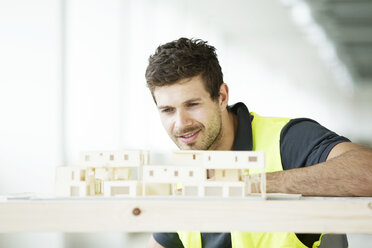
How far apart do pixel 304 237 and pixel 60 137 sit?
334cm

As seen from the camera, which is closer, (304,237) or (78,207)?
(78,207)

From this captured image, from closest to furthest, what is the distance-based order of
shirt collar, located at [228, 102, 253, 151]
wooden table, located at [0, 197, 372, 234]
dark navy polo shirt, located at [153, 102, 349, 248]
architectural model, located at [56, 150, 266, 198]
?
1. wooden table, located at [0, 197, 372, 234]
2. architectural model, located at [56, 150, 266, 198]
3. dark navy polo shirt, located at [153, 102, 349, 248]
4. shirt collar, located at [228, 102, 253, 151]

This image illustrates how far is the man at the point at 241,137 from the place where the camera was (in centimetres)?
152

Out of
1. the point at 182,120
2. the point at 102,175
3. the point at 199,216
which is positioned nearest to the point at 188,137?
the point at 182,120

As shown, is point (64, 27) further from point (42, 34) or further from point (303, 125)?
point (303, 125)

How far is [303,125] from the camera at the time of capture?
2.04 meters

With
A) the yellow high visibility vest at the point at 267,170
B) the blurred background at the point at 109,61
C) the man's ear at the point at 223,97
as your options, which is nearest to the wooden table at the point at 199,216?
the yellow high visibility vest at the point at 267,170

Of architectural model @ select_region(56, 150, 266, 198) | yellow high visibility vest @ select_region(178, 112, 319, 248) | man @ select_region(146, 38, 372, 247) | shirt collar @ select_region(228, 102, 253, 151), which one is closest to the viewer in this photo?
architectural model @ select_region(56, 150, 266, 198)

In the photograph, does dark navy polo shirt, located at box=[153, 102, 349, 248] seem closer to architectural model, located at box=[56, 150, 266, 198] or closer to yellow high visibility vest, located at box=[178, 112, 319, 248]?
yellow high visibility vest, located at box=[178, 112, 319, 248]

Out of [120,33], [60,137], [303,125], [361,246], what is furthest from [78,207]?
[120,33]

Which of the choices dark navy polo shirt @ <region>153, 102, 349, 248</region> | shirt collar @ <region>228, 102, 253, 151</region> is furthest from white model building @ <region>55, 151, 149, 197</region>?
shirt collar @ <region>228, 102, 253, 151</region>

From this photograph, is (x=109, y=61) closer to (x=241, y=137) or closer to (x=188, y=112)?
(x=241, y=137)

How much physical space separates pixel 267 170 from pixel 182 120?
1.29 feet

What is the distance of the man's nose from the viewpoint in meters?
1.90
